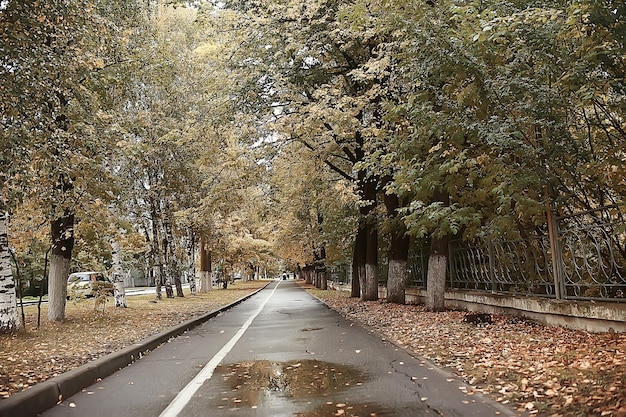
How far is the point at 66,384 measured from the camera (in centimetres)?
655

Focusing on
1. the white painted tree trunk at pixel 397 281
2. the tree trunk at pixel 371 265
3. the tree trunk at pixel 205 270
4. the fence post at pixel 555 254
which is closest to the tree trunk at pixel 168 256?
the tree trunk at pixel 205 270

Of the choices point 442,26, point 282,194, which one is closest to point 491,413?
point 442,26

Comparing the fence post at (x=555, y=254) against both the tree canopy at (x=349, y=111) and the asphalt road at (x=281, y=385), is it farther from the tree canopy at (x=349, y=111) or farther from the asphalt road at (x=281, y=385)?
the asphalt road at (x=281, y=385)

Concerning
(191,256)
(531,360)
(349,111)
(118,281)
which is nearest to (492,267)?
(349,111)

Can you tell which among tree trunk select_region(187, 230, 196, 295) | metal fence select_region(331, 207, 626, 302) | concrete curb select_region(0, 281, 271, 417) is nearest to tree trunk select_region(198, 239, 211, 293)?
tree trunk select_region(187, 230, 196, 295)

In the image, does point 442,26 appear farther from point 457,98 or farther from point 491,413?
point 491,413

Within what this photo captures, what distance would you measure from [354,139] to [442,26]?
1053 cm

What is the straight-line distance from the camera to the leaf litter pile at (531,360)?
5.10 m

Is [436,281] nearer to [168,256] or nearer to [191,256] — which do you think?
[168,256]

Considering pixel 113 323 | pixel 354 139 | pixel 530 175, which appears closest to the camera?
pixel 530 175

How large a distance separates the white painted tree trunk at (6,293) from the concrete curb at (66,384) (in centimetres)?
314

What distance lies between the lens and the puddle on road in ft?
18.1

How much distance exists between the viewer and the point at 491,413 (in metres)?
5.10

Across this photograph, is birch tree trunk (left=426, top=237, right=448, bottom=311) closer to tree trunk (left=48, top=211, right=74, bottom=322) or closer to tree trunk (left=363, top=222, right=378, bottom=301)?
tree trunk (left=363, top=222, right=378, bottom=301)
